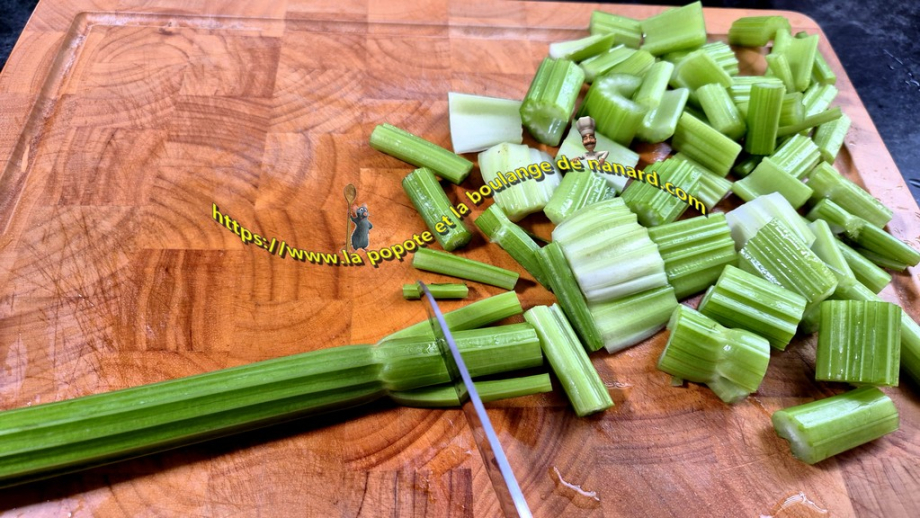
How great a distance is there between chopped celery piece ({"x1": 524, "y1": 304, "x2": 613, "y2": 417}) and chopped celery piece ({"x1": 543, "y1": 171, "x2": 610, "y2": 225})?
406mm

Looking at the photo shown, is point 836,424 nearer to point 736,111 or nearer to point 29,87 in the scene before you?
point 736,111

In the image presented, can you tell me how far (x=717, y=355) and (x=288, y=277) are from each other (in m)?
1.45

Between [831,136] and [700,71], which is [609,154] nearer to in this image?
[700,71]

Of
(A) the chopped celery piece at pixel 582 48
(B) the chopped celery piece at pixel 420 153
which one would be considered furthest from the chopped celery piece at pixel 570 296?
(A) the chopped celery piece at pixel 582 48

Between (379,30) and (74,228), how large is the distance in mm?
1572

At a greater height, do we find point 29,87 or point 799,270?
Result: point 29,87

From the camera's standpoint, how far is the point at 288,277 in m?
1.97

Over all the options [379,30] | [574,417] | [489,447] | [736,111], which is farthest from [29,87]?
[736,111]

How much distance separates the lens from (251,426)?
63.0 inches

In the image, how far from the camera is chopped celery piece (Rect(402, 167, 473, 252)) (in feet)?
6.82

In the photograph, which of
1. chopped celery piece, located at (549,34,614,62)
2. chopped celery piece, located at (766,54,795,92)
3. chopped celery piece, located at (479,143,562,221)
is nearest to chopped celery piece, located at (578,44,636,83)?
chopped celery piece, located at (549,34,614,62)

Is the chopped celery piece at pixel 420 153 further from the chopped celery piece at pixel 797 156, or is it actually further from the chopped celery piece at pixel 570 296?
the chopped celery piece at pixel 797 156

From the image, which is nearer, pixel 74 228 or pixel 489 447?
pixel 489 447

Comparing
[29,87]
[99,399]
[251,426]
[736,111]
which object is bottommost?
[251,426]
